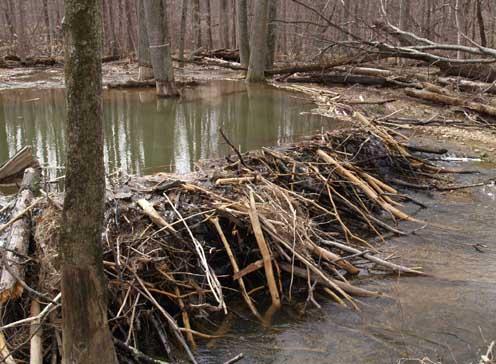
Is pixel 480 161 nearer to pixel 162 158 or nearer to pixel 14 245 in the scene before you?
pixel 162 158

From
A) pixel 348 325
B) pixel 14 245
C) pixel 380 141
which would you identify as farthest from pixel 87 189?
pixel 380 141

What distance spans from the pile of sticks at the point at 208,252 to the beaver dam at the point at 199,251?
0.01 m

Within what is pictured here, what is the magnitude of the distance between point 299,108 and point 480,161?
4.93 metres

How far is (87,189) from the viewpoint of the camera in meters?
3.30

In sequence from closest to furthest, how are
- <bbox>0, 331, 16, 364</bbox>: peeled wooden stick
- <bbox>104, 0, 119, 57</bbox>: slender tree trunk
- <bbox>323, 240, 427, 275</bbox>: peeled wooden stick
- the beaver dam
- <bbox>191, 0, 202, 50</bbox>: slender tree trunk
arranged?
<bbox>0, 331, 16, 364</bbox>: peeled wooden stick
the beaver dam
<bbox>323, 240, 427, 275</bbox>: peeled wooden stick
<bbox>104, 0, 119, 57</bbox>: slender tree trunk
<bbox>191, 0, 202, 50</bbox>: slender tree trunk

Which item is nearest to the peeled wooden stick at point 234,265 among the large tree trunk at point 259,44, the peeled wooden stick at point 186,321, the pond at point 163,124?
the peeled wooden stick at point 186,321

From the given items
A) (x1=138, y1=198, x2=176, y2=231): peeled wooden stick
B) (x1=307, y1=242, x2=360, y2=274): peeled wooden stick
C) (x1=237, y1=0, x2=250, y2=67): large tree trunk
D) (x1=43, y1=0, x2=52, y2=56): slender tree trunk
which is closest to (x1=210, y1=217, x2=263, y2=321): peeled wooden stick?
(x1=138, y1=198, x2=176, y2=231): peeled wooden stick

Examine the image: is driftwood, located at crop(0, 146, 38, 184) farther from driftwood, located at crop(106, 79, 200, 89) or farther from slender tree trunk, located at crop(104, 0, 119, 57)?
slender tree trunk, located at crop(104, 0, 119, 57)

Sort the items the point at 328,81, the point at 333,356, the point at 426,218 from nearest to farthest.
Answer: the point at 333,356 → the point at 426,218 → the point at 328,81

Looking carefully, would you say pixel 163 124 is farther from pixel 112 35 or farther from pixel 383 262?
pixel 112 35

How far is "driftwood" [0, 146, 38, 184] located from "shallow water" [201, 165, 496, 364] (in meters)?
3.83

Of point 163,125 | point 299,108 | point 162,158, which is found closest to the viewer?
point 162,158

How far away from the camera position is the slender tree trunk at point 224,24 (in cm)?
2678

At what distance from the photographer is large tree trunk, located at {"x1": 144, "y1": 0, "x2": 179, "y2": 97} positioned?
14016mm
